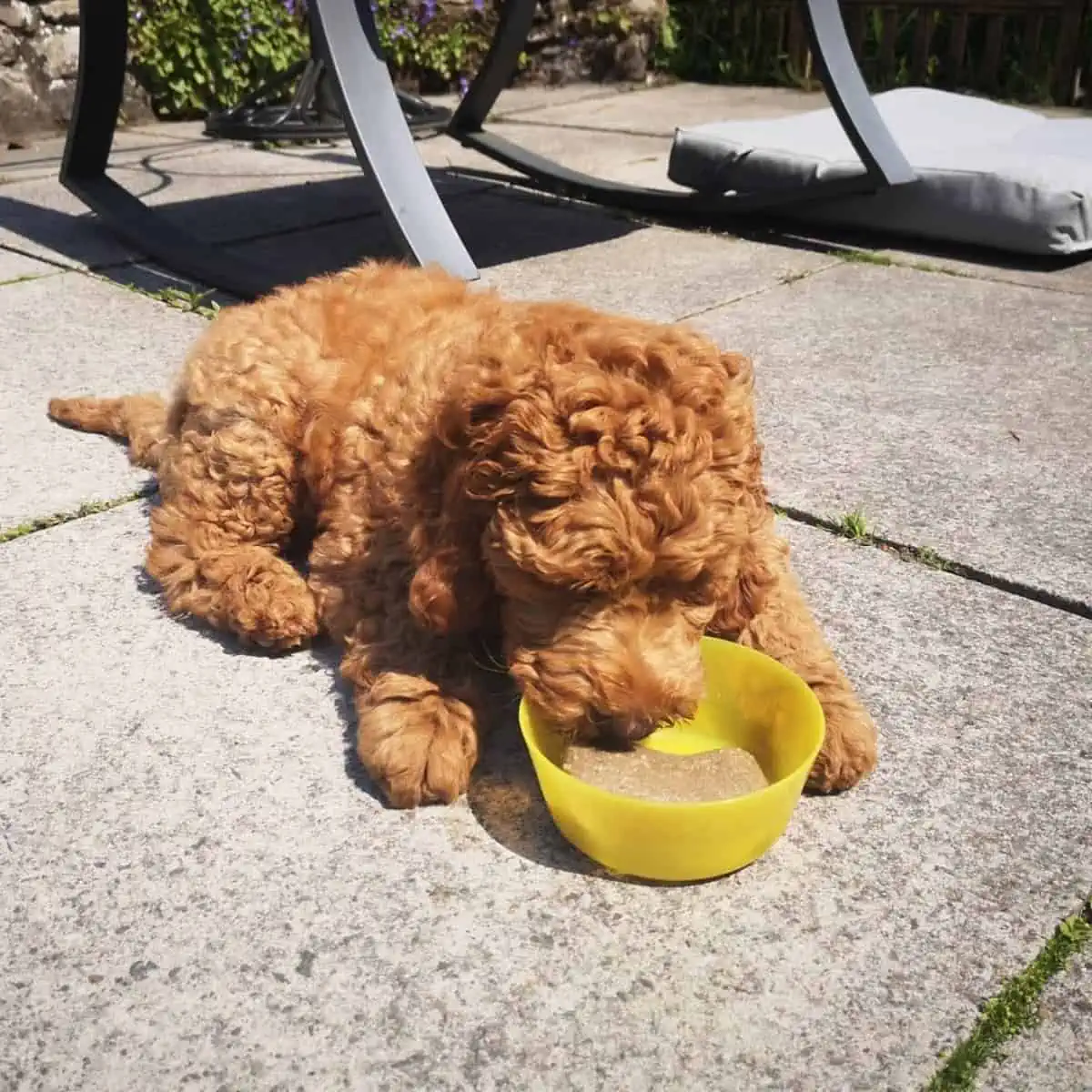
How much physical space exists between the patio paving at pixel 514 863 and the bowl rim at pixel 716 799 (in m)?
0.18

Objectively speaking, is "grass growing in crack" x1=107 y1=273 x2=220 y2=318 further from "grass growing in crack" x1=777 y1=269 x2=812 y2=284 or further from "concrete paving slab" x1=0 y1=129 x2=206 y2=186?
"concrete paving slab" x1=0 y1=129 x2=206 y2=186

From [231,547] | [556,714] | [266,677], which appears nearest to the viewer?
[556,714]

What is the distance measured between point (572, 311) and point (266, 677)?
112cm

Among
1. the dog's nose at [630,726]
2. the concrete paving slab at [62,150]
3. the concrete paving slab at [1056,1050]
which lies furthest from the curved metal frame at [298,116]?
the concrete paving slab at [1056,1050]

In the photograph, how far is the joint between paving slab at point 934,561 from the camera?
9.68ft

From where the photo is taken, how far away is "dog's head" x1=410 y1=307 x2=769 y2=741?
2.02 meters

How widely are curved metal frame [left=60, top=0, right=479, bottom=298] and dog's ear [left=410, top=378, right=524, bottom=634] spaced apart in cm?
242

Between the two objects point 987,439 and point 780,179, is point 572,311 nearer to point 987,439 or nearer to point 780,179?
point 987,439

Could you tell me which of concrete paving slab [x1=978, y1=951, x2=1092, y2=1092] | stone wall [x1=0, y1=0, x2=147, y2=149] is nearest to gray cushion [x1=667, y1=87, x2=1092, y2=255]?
concrete paving slab [x1=978, y1=951, x2=1092, y2=1092]

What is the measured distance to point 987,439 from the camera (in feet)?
12.9

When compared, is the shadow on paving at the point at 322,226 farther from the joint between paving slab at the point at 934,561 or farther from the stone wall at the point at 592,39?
the stone wall at the point at 592,39

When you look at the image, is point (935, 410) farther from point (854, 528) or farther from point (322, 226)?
point (322, 226)

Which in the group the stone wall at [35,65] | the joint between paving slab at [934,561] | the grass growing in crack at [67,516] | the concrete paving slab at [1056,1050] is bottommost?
→ the concrete paving slab at [1056,1050]

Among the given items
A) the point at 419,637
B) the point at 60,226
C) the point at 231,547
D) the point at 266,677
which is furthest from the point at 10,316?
the point at 419,637
